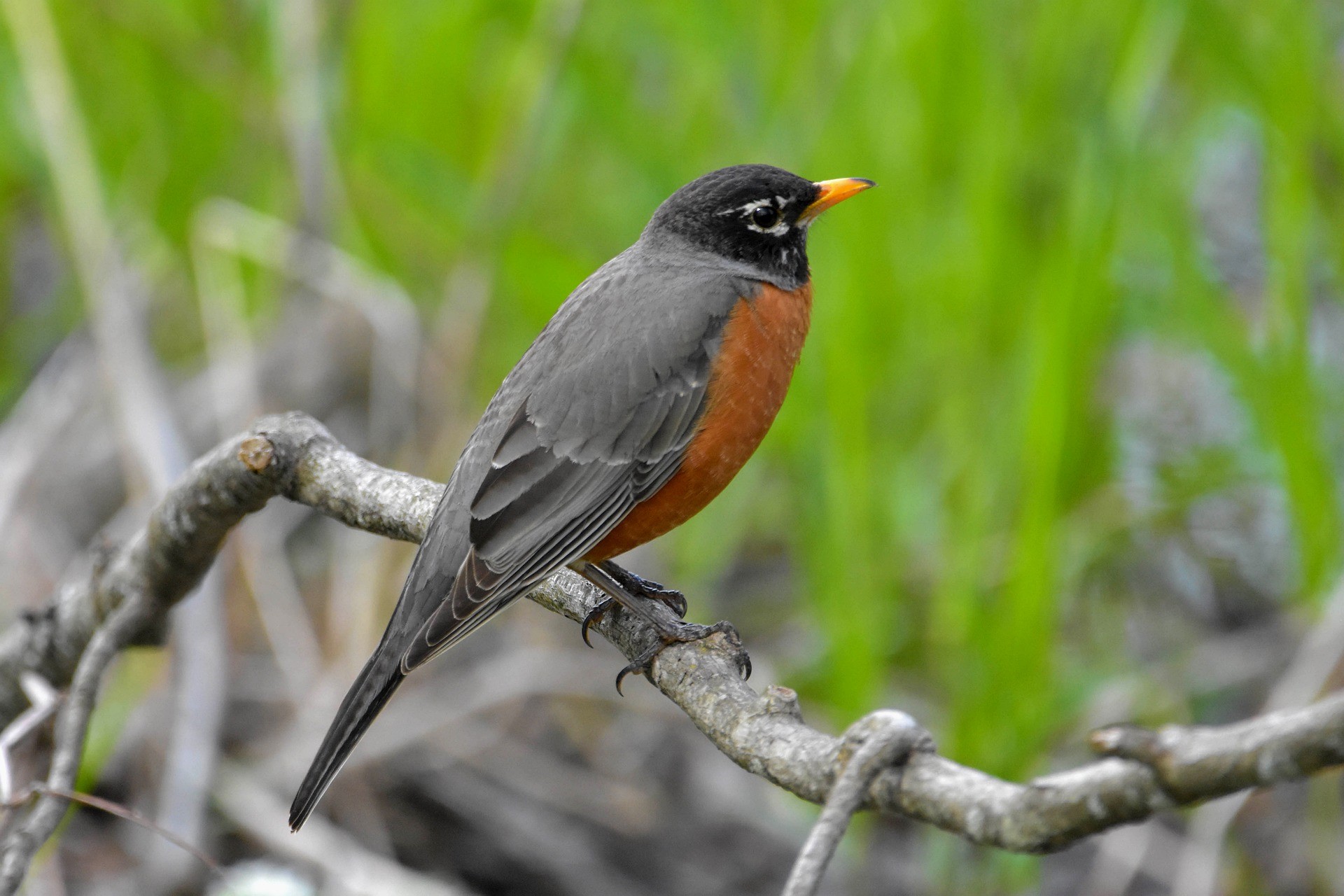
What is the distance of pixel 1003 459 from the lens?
458 cm

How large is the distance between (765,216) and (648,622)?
1564mm

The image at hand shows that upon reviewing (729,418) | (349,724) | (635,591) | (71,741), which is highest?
(729,418)

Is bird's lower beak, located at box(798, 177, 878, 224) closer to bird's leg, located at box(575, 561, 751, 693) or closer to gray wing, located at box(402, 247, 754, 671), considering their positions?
gray wing, located at box(402, 247, 754, 671)

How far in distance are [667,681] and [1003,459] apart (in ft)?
8.30

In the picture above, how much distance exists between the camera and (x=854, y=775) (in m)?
1.64

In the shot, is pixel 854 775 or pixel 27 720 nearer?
pixel 854 775

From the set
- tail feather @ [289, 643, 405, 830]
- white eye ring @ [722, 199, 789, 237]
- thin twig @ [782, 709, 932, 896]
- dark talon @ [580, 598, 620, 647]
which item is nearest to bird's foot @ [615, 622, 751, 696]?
dark talon @ [580, 598, 620, 647]

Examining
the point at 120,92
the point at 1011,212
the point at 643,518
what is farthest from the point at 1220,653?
the point at 120,92

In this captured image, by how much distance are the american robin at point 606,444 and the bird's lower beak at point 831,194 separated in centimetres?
2

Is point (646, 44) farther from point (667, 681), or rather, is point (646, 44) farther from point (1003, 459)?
point (667, 681)

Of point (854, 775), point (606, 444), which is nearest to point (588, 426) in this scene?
point (606, 444)

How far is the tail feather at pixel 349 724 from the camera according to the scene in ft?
8.36

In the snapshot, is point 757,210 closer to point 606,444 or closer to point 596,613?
point 606,444

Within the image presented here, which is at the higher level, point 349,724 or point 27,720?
point 349,724
